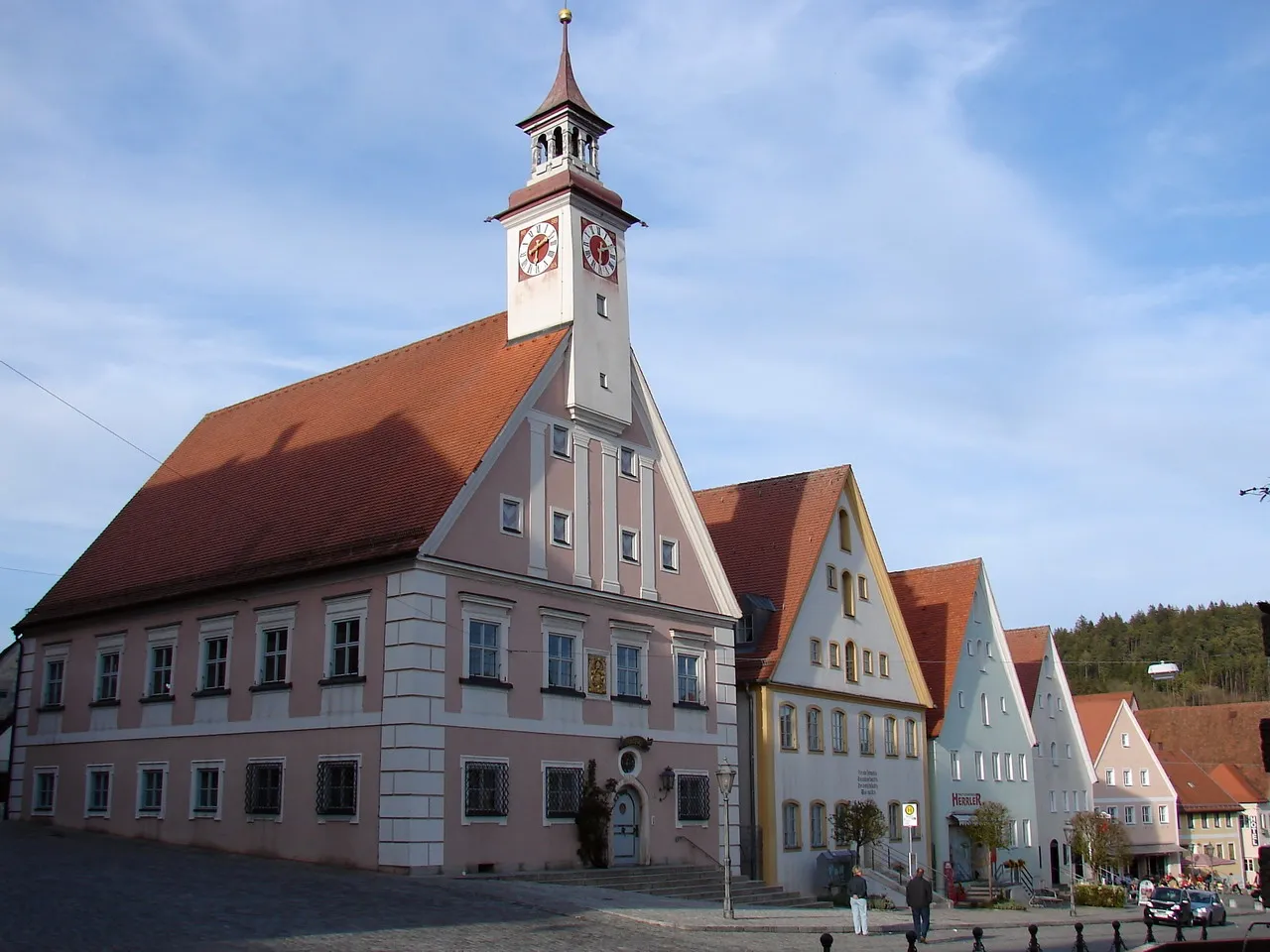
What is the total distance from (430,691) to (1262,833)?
3127 inches

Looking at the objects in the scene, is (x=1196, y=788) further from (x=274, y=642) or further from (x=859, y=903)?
(x=274, y=642)

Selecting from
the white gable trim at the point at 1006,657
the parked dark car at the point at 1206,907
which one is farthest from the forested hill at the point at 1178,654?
the parked dark car at the point at 1206,907

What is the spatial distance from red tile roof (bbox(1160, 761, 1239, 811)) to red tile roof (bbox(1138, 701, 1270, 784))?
8691mm

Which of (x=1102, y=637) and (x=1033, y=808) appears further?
(x=1102, y=637)

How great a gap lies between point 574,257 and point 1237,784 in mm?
75592

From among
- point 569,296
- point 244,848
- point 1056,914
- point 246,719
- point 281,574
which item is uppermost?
point 569,296

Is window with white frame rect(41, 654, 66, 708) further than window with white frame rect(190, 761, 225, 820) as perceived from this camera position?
Yes

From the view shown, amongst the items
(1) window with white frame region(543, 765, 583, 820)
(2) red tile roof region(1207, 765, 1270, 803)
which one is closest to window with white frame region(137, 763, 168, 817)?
(1) window with white frame region(543, 765, 583, 820)

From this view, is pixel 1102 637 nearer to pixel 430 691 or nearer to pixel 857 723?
pixel 857 723

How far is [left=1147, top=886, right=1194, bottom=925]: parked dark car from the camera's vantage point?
145 feet

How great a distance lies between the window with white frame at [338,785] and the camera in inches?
1134

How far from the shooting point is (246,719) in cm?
3162

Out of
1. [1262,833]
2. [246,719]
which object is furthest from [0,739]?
[1262,833]

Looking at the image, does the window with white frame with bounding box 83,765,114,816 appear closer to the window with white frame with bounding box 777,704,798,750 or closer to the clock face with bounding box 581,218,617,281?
the clock face with bounding box 581,218,617,281
